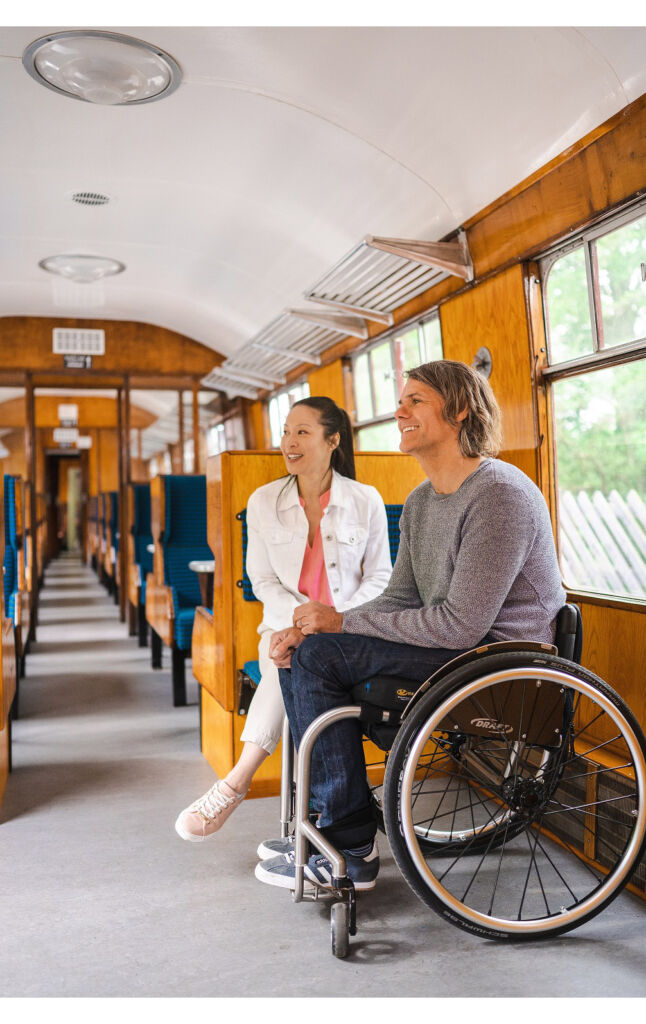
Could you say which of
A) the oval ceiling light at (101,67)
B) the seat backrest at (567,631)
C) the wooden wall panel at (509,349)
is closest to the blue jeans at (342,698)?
the seat backrest at (567,631)

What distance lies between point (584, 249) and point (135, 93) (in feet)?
6.90

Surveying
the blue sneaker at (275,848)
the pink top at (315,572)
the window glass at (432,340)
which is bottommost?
the blue sneaker at (275,848)

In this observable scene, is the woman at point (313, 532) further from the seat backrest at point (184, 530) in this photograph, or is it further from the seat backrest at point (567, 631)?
the seat backrest at point (184, 530)

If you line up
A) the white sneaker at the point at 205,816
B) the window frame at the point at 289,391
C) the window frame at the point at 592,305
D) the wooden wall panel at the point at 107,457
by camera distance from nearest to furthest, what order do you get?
the white sneaker at the point at 205,816 < the window frame at the point at 592,305 < the window frame at the point at 289,391 < the wooden wall panel at the point at 107,457

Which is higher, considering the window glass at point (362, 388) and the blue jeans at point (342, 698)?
the window glass at point (362, 388)

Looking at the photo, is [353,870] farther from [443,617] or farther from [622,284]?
[622,284]

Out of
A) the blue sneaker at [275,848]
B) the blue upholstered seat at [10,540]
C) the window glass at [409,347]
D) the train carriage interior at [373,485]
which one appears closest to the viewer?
the train carriage interior at [373,485]

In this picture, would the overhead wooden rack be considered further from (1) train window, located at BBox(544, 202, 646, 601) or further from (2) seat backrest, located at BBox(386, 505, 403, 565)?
(2) seat backrest, located at BBox(386, 505, 403, 565)

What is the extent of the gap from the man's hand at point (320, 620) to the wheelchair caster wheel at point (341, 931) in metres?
0.66

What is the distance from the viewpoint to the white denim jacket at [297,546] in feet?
9.70

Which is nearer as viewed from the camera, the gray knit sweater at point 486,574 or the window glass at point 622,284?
the gray knit sweater at point 486,574

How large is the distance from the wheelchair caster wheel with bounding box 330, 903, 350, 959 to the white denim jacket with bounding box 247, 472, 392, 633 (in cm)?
102

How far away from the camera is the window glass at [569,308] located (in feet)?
11.1

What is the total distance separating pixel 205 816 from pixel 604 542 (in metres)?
1.78
